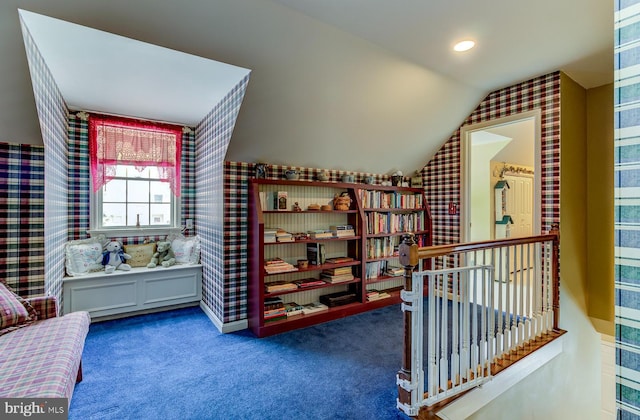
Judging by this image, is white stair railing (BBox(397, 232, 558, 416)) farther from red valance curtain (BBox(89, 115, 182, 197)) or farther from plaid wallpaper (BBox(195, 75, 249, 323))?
red valance curtain (BBox(89, 115, 182, 197))

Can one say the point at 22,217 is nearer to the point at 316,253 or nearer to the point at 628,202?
the point at 316,253

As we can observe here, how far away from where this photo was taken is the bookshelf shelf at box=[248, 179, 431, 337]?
2869 millimetres

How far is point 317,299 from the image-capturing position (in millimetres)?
3484

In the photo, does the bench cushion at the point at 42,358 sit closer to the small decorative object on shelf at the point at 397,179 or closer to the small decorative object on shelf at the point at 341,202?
the small decorative object on shelf at the point at 341,202

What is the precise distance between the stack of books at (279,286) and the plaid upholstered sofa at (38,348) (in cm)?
144

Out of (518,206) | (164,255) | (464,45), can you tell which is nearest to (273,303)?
(164,255)

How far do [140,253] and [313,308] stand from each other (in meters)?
2.17

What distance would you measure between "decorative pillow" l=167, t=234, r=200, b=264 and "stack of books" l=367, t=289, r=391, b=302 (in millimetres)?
2161

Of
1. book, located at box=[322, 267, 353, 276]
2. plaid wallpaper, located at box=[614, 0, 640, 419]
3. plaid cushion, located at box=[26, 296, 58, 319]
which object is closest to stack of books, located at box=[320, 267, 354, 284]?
book, located at box=[322, 267, 353, 276]

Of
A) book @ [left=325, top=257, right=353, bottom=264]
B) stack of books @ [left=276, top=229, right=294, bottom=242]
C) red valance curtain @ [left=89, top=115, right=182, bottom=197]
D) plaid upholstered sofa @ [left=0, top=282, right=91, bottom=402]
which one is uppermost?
red valance curtain @ [left=89, top=115, right=182, bottom=197]

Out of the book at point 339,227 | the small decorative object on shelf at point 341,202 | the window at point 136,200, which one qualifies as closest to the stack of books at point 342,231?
the book at point 339,227

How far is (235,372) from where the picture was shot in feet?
7.22

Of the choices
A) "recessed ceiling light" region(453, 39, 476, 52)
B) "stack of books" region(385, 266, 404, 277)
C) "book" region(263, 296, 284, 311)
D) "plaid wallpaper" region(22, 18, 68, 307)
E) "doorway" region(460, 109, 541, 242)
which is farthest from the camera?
"doorway" region(460, 109, 541, 242)

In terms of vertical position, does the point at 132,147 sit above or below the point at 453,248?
above
